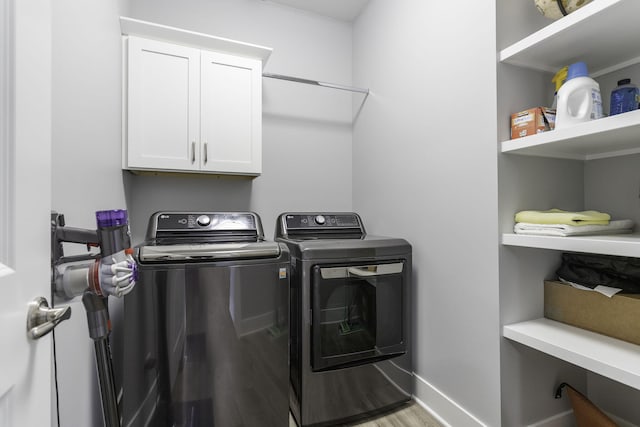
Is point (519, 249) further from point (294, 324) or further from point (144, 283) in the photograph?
point (144, 283)

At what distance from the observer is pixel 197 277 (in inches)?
52.5

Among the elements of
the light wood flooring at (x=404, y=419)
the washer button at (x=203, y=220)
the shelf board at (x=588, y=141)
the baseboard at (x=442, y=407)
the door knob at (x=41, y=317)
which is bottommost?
the light wood flooring at (x=404, y=419)

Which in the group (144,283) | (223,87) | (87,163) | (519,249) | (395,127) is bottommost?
(144,283)

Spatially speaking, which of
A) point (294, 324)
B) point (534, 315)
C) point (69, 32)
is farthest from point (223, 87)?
point (534, 315)

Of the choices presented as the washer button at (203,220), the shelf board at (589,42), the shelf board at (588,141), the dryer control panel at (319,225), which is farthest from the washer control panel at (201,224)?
the shelf board at (589,42)

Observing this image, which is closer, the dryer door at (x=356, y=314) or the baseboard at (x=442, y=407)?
the baseboard at (x=442, y=407)

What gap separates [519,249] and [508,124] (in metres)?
0.58

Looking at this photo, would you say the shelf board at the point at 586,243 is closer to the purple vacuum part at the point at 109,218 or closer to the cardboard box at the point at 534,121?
the cardboard box at the point at 534,121

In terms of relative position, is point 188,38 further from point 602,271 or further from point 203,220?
point 602,271

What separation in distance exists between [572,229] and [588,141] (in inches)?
14.7

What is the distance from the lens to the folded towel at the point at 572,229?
45.9 inches

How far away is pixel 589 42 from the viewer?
118 cm

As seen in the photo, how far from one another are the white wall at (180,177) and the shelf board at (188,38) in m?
0.09

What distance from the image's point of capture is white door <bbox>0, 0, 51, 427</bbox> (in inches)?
17.6
